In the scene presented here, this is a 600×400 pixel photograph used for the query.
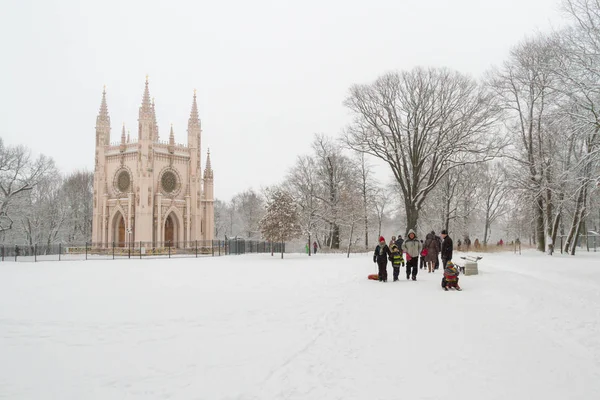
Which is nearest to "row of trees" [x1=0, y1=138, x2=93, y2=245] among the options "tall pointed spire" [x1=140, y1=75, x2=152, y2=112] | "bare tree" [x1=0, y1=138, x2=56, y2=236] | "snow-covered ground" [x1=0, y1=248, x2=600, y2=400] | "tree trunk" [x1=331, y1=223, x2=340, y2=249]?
"bare tree" [x1=0, y1=138, x2=56, y2=236]

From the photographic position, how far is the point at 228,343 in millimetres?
6984

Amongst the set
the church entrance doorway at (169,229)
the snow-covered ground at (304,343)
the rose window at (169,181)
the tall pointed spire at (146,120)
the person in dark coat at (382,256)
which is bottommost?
the snow-covered ground at (304,343)

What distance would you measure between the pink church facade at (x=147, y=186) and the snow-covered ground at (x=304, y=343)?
3273cm

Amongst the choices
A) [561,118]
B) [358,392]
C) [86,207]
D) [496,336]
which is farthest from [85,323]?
[86,207]

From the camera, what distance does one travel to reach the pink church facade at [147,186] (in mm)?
44469

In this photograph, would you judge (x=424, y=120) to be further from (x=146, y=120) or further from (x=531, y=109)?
(x=146, y=120)

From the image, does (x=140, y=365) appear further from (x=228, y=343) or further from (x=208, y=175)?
(x=208, y=175)

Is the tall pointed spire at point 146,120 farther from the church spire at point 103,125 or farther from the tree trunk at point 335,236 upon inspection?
the tree trunk at point 335,236

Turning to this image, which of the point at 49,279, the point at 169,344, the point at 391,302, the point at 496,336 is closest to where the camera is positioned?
the point at 169,344

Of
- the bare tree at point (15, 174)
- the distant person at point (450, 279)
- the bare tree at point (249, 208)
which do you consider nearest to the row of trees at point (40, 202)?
the bare tree at point (15, 174)

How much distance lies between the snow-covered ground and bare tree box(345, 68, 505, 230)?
15.8m

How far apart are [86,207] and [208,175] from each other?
19404 millimetres

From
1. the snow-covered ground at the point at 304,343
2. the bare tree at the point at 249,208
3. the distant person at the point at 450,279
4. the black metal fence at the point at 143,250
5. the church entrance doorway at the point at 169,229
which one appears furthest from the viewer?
the bare tree at the point at 249,208

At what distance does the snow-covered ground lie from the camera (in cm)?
508
